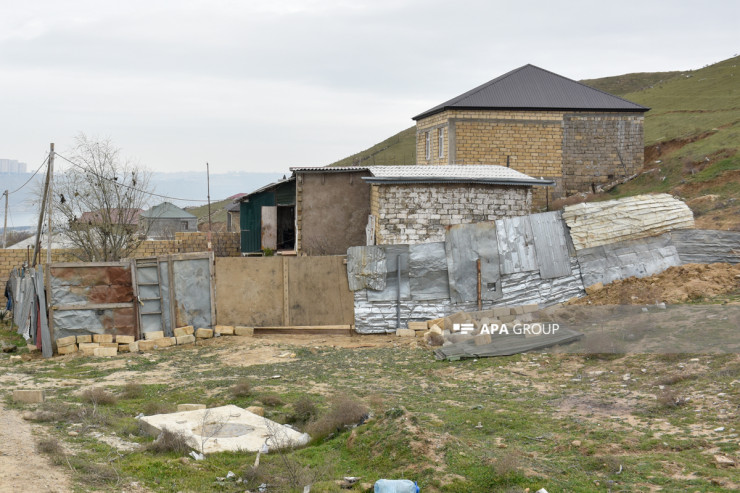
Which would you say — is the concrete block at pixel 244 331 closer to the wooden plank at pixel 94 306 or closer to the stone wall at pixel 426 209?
the wooden plank at pixel 94 306

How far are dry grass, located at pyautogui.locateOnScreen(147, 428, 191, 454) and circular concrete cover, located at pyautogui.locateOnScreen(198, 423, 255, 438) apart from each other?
0.51 meters

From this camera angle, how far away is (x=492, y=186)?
1853 centimetres

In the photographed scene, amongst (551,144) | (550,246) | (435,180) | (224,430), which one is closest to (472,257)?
(550,246)

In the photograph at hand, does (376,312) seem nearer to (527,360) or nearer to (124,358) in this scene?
(527,360)

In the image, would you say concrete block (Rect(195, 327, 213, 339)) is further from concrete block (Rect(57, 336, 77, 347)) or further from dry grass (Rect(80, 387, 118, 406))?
dry grass (Rect(80, 387, 118, 406))

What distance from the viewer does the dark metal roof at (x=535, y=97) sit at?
1083 inches

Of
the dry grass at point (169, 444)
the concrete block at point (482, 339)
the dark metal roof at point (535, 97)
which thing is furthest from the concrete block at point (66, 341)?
the dark metal roof at point (535, 97)

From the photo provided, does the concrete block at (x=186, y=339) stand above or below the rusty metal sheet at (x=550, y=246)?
below

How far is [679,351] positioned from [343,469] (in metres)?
6.06

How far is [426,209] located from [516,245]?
3.55 meters

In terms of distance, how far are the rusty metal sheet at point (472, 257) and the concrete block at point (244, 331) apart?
465 cm

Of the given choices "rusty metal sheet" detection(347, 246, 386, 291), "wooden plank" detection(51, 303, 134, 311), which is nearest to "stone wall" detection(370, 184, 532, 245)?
"rusty metal sheet" detection(347, 246, 386, 291)

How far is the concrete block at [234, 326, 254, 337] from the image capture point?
15.8m

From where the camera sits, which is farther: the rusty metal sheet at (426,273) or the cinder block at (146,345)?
the rusty metal sheet at (426,273)
